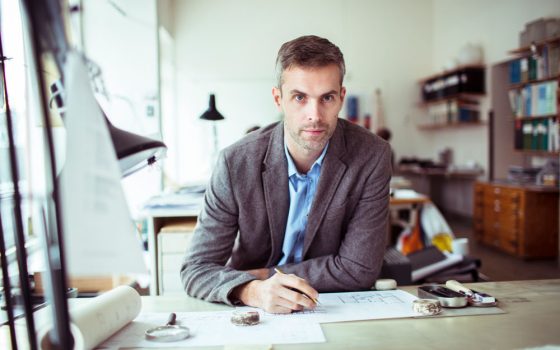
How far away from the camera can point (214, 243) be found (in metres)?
1.43

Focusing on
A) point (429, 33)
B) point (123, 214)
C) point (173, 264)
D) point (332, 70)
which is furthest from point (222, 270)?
point (429, 33)

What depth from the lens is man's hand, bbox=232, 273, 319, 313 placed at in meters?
1.10

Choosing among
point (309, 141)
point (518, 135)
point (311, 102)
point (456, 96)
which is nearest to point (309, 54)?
point (311, 102)

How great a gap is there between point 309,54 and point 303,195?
0.47 metres

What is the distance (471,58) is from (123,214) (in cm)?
677

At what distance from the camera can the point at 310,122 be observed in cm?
141

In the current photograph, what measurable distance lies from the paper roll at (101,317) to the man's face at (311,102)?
693 millimetres

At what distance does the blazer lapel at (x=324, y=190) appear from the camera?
1490 mm

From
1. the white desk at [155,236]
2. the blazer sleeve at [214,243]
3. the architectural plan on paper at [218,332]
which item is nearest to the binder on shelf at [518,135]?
the white desk at [155,236]

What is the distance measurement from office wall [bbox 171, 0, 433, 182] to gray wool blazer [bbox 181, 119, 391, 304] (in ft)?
17.9

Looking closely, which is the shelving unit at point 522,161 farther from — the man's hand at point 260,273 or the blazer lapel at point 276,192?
the man's hand at point 260,273

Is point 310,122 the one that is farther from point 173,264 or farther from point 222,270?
point 173,264

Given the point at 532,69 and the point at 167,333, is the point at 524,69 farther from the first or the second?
the point at 167,333

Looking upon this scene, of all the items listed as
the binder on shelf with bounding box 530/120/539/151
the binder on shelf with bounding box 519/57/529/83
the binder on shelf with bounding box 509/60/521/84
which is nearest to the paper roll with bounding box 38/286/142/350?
the binder on shelf with bounding box 530/120/539/151
